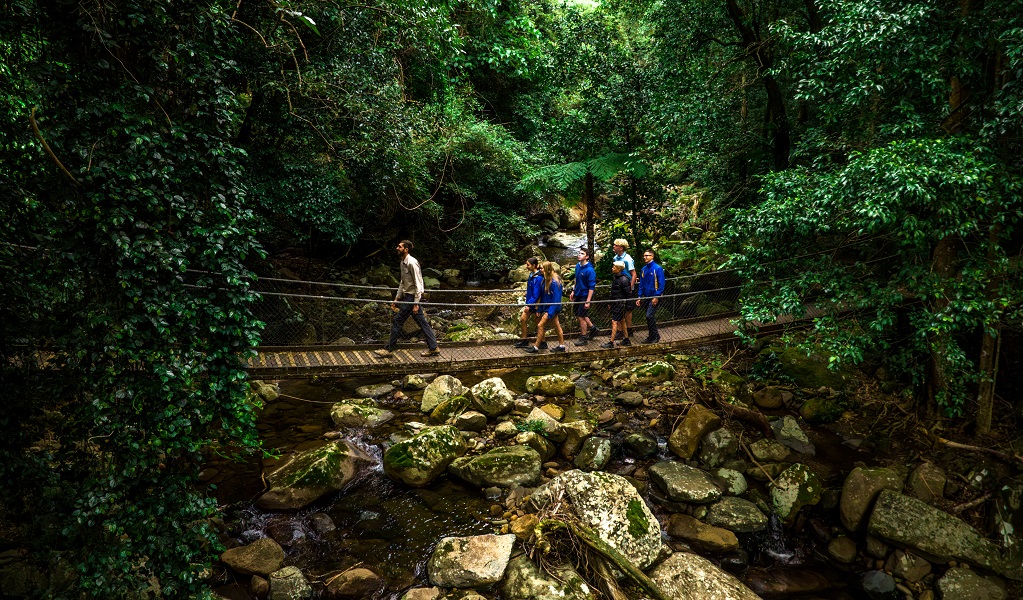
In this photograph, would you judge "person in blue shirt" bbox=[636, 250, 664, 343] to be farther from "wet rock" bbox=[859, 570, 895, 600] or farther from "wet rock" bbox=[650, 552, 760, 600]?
"wet rock" bbox=[859, 570, 895, 600]

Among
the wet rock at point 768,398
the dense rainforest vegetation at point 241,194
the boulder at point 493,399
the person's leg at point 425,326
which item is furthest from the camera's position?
the wet rock at point 768,398

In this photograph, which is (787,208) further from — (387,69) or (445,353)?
(387,69)

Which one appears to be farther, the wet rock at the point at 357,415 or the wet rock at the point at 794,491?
the wet rock at the point at 357,415

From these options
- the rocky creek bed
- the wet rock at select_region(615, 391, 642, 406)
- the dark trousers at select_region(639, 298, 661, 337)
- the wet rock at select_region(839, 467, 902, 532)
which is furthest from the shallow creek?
the dark trousers at select_region(639, 298, 661, 337)

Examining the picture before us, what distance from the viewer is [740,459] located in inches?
253

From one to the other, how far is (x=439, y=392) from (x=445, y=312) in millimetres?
4001

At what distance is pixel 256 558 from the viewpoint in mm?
4586

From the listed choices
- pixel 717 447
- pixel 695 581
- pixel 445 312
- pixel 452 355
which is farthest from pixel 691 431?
pixel 445 312

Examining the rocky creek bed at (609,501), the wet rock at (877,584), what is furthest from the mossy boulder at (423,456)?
the wet rock at (877,584)

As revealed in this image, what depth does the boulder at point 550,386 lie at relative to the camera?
26.3ft

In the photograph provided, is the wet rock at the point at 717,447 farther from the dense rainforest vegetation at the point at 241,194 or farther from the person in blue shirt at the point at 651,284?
the dense rainforest vegetation at the point at 241,194

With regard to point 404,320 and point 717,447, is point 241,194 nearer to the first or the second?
point 404,320

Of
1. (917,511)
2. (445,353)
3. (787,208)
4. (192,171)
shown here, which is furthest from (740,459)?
(192,171)

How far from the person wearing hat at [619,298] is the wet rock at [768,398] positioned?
A: 2346 millimetres
